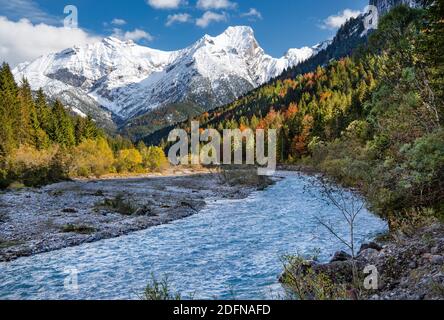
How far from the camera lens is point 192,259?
2167cm

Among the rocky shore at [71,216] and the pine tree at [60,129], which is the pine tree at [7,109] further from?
the rocky shore at [71,216]

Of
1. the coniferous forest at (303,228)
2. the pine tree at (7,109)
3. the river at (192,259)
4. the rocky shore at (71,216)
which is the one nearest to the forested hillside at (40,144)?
the pine tree at (7,109)

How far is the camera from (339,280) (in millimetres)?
15406

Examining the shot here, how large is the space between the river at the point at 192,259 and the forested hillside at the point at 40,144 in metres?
36.8

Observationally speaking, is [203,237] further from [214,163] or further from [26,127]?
[214,163]

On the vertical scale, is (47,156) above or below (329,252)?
above

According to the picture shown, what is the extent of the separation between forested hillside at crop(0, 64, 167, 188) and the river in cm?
3677

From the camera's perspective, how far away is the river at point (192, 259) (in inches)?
663

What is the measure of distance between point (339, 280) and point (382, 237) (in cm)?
902

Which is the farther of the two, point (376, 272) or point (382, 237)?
point (382, 237)

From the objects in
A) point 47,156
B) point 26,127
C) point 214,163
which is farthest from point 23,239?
point 214,163

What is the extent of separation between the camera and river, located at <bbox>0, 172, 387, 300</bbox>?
1683cm

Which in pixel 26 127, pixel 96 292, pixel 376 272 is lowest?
pixel 96 292

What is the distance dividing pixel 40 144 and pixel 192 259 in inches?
2503
